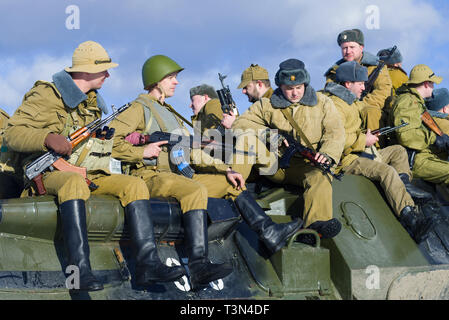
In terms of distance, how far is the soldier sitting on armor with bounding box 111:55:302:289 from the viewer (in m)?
4.84

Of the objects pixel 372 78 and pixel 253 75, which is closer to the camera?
pixel 253 75

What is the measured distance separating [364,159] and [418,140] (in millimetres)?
1219

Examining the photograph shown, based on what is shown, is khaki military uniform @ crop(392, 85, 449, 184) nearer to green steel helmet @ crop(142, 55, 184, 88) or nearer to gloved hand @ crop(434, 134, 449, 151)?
gloved hand @ crop(434, 134, 449, 151)

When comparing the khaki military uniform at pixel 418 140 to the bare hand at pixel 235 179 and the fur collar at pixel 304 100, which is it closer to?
the fur collar at pixel 304 100

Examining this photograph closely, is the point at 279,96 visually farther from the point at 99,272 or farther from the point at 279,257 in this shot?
the point at 99,272

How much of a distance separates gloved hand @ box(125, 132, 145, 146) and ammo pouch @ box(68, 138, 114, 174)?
390mm

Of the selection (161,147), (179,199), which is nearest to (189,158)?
(161,147)

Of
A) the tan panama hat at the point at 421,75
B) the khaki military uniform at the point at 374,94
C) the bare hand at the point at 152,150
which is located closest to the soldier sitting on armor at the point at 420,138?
the tan panama hat at the point at 421,75

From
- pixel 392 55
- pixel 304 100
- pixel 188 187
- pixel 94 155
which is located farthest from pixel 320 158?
pixel 392 55

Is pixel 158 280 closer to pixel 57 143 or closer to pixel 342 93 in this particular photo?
pixel 57 143

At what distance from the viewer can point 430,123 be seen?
7.64 m

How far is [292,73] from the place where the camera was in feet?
19.7

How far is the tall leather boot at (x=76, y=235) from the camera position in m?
4.25
